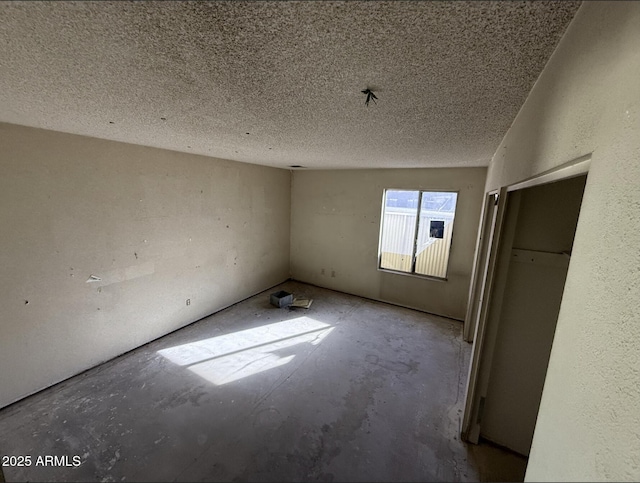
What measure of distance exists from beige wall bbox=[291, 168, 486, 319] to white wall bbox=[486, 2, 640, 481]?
342 centimetres

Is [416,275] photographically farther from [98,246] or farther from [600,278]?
[98,246]

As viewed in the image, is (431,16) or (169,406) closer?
(431,16)

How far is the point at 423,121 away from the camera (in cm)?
168

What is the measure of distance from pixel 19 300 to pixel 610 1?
3.70m

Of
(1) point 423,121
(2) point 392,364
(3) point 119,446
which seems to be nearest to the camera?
(1) point 423,121

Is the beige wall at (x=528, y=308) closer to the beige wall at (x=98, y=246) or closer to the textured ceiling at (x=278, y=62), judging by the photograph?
the textured ceiling at (x=278, y=62)

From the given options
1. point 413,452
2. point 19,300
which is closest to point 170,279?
point 19,300

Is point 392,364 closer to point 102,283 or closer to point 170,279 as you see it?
point 170,279

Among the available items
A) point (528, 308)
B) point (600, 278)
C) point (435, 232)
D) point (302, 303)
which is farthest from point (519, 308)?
point (302, 303)

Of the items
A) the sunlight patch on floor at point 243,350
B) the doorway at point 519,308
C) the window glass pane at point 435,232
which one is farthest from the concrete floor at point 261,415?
the window glass pane at point 435,232

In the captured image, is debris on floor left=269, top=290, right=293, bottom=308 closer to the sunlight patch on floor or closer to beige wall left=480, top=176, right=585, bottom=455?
the sunlight patch on floor

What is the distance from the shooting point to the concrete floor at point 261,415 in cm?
181

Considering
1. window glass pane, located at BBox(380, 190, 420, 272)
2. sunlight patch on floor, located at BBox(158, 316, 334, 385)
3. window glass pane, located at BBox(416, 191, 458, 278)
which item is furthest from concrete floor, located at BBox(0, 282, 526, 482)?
window glass pane, located at BBox(380, 190, 420, 272)

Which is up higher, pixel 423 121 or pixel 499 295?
pixel 423 121
